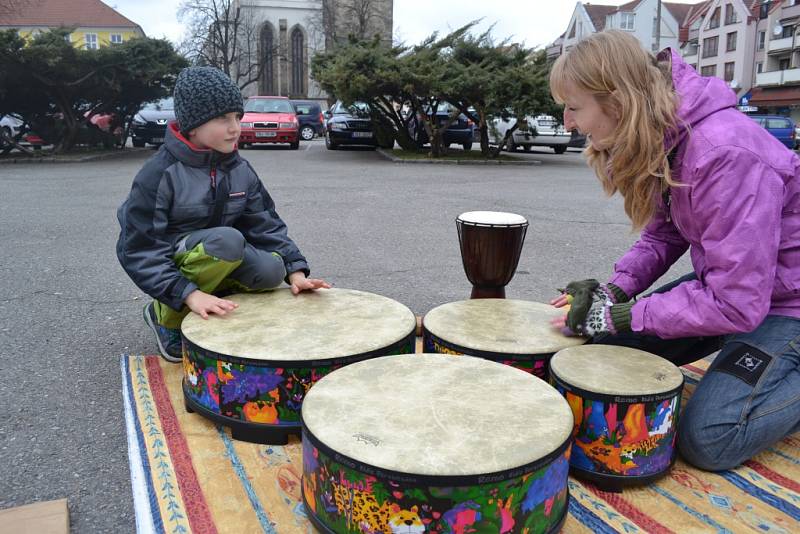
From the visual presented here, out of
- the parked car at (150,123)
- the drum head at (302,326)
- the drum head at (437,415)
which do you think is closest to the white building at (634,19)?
the parked car at (150,123)

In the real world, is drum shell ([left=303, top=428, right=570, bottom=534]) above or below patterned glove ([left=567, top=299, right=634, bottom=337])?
below

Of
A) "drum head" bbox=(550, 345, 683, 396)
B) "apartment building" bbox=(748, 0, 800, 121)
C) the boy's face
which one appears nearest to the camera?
"drum head" bbox=(550, 345, 683, 396)

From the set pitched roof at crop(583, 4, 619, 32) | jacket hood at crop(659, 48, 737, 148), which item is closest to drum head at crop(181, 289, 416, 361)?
jacket hood at crop(659, 48, 737, 148)

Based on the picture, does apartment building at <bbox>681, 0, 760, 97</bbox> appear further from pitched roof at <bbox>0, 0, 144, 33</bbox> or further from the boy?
the boy

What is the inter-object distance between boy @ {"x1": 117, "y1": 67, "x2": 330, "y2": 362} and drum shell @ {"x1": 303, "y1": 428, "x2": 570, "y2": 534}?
1.06m

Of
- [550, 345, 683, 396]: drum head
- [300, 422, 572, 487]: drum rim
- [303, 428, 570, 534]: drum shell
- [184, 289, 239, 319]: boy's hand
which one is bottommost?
[303, 428, 570, 534]: drum shell

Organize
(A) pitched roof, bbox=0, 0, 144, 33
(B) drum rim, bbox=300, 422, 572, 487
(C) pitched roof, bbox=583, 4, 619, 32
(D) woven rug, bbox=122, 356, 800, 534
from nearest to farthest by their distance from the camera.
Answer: (B) drum rim, bbox=300, 422, 572, 487, (D) woven rug, bbox=122, 356, 800, 534, (A) pitched roof, bbox=0, 0, 144, 33, (C) pitched roof, bbox=583, 4, 619, 32

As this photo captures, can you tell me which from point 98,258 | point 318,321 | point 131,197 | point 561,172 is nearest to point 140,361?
point 131,197

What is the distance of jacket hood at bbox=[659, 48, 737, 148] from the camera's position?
1986 millimetres

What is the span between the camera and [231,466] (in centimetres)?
204

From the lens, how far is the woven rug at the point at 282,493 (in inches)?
70.2

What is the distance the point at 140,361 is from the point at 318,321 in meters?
1.02

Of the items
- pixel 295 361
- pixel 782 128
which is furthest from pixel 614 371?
pixel 782 128

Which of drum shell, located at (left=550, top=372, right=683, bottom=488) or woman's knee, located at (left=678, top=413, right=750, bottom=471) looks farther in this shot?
woman's knee, located at (left=678, top=413, right=750, bottom=471)
